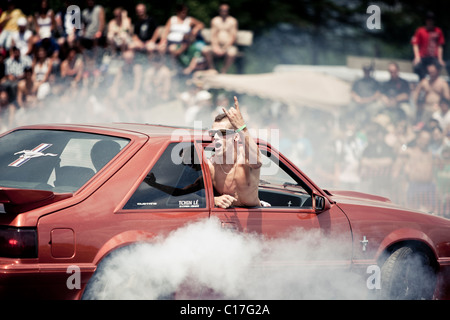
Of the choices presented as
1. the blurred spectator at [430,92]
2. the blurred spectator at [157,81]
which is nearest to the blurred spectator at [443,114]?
the blurred spectator at [430,92]

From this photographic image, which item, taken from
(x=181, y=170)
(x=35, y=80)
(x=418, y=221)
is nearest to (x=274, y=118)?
(x=35, y=80)

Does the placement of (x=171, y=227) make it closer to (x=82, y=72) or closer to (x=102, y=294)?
(x=102, y=294)

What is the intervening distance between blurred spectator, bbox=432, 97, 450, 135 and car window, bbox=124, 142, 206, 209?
7756 millimetres

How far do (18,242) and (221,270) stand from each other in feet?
4.71

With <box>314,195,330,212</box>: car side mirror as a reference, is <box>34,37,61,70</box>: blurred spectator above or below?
above

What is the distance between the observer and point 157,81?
42.6 ft

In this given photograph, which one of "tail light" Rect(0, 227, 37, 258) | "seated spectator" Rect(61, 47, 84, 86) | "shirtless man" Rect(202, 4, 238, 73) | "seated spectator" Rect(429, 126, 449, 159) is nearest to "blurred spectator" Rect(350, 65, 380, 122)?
"seated spectator" Rect(429, 126, 449, 159)

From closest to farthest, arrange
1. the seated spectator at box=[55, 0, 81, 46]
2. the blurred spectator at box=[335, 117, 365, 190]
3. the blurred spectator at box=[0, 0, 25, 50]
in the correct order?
1. the blurred spectator at box=[335, 117, 365, 190]
2. the seated spectator at box=[55, 0, 81, 46]
3. the blurred spectator at box=[0, 0, 25, 50]

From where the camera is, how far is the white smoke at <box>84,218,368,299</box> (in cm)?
429

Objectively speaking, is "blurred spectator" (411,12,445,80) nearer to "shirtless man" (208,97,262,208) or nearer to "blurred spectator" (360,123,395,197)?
"blurred spectator" (360,123,395,197)

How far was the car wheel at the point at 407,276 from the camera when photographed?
5508mm

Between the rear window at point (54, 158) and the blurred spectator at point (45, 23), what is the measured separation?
929 centimetres

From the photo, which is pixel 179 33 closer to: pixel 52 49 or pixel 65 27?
pixel 65 27

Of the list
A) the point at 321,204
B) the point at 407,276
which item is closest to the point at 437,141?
the point at 407,276
